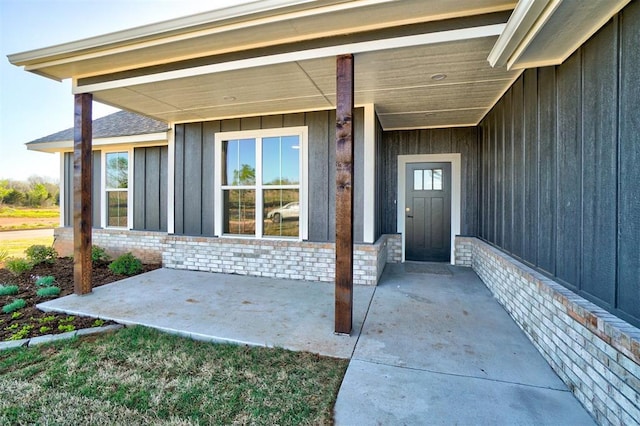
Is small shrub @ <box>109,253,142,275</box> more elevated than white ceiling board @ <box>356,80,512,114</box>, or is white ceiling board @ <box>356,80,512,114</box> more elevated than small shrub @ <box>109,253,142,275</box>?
white ceiling board @ <box>356,80,512,114</box>

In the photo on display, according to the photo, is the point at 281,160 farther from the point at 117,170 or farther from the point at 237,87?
the point at 117,170

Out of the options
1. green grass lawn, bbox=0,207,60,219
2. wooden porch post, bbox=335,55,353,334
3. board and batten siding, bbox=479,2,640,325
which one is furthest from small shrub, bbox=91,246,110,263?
green grass lawn, bbox=0,207,60,219

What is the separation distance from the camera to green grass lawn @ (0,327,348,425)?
1.86m

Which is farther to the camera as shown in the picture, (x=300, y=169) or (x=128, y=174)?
(x=128, y=174)

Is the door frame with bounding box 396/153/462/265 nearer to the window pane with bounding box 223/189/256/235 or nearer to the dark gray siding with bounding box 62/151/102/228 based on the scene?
the window pane with bounding box 223/189/256/235

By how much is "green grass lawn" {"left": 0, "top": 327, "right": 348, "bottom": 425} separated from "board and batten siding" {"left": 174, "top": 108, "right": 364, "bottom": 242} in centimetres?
273

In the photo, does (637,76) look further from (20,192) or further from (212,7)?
(20,192)

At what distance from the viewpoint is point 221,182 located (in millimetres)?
5613

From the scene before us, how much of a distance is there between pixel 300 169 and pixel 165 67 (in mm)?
2420

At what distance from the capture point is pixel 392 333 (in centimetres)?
300

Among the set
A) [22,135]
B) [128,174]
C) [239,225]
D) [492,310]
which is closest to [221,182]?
[239,225]

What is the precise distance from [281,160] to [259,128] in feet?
2.39

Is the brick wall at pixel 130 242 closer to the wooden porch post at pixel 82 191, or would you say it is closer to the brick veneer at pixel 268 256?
the brick veneer at pixel 268 256

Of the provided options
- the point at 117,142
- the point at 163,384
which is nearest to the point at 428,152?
the point at 163,384
